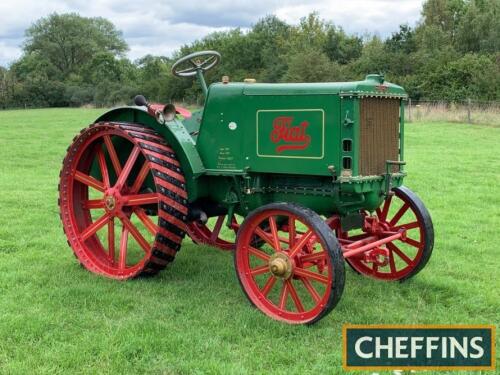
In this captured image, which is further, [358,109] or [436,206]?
[436,206]

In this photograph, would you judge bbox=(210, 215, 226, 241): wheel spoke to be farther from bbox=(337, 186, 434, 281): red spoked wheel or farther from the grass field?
bbox=(337, 186, 434, 281): red spoked wheel

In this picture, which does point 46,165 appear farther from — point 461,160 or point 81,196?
point 461,160

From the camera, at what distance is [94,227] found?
17.3 feet

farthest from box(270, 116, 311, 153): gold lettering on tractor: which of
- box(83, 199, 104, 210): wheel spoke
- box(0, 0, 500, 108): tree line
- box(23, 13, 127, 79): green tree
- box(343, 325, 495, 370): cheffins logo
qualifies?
box(23, 13, 127, 79): green tree

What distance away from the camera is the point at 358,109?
4074 mm

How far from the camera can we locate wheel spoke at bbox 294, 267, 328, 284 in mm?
3961

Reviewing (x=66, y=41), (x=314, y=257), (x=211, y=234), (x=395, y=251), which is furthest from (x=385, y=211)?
(x=66, y=41)

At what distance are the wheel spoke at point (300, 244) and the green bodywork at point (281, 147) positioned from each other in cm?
40

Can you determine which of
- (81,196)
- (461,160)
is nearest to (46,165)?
(81,196)

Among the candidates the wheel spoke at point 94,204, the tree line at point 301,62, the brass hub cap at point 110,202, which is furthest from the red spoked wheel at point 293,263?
the tree line at point 301,62

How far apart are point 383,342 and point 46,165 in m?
Answer: 10.8

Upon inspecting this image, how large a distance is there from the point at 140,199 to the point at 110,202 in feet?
1.05

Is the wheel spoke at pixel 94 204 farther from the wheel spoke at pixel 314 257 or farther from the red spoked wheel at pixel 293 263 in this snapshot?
the wheel spoke at pixel 314 257

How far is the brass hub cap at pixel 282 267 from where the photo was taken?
4.08 metres
